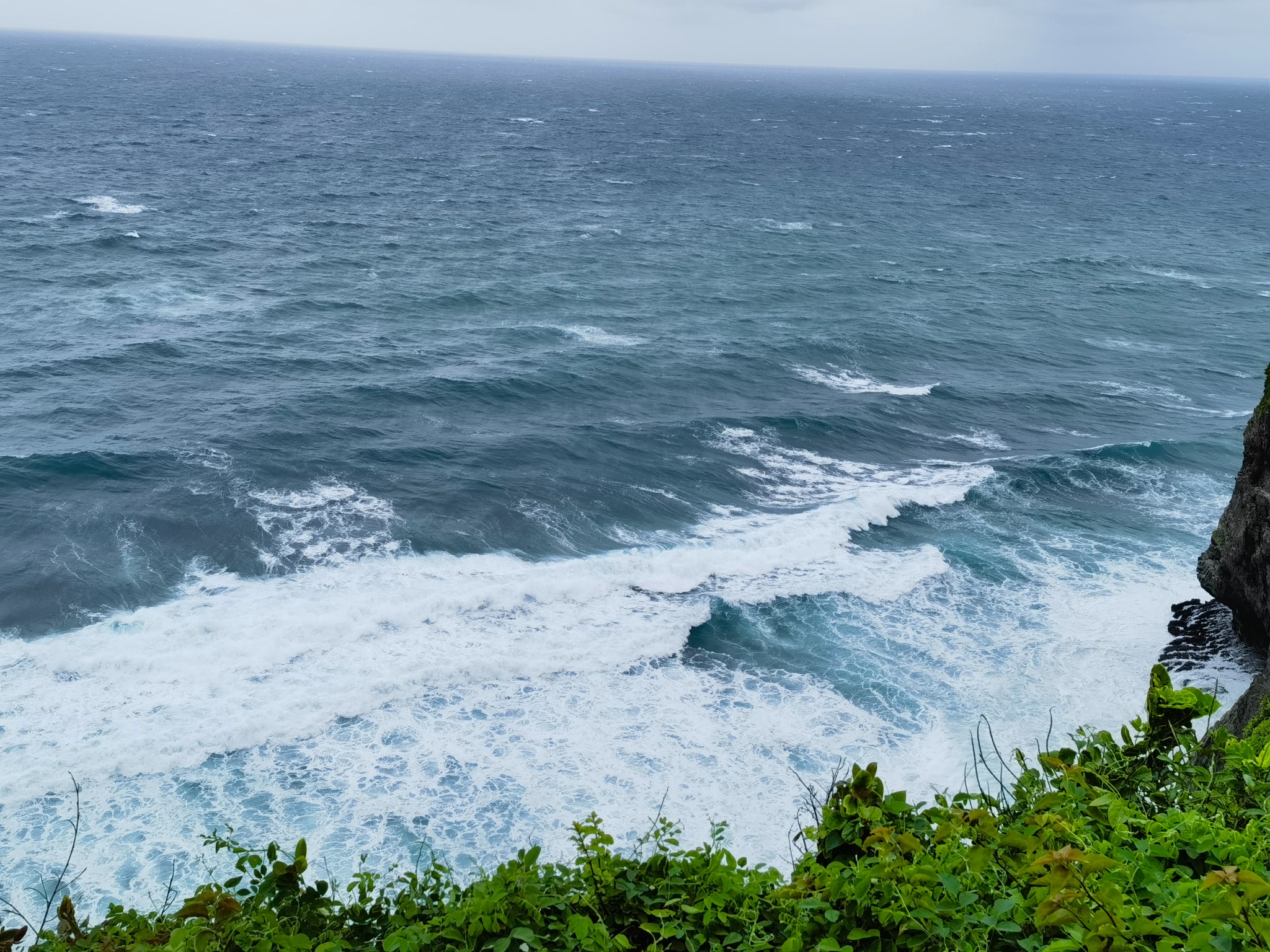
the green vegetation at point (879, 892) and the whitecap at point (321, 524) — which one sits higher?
the green vegetation at point (879, 892)

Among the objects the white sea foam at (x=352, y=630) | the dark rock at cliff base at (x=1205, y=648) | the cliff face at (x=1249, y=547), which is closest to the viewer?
the white sea foam at (x=352, y=630)

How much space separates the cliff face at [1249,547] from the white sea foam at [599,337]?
33.6m

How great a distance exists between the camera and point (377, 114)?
17500 cm

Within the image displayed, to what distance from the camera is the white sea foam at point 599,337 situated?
186 feet

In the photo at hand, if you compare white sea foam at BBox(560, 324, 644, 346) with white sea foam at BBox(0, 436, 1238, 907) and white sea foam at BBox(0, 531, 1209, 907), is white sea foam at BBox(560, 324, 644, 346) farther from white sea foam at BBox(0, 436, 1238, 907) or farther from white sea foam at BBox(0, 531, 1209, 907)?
white sea foam at BBox(0, 531, 1209, 907)

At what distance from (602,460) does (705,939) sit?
114 feet

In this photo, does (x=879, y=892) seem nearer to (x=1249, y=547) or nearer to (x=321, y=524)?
(x=1249, y=547)

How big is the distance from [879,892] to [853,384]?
46.4 metres

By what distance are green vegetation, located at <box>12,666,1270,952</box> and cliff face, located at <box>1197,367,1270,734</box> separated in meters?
20.8

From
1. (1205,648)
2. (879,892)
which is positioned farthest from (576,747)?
(1205,648)

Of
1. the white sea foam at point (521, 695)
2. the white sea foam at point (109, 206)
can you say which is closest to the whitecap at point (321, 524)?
the white sea foam at point (521, 695)

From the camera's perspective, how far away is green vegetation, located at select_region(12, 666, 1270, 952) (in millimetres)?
6730

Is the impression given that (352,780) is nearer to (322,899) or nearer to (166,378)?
(322,899)

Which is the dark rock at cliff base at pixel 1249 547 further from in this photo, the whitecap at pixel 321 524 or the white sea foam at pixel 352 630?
the whitecap at pixel 321 524
